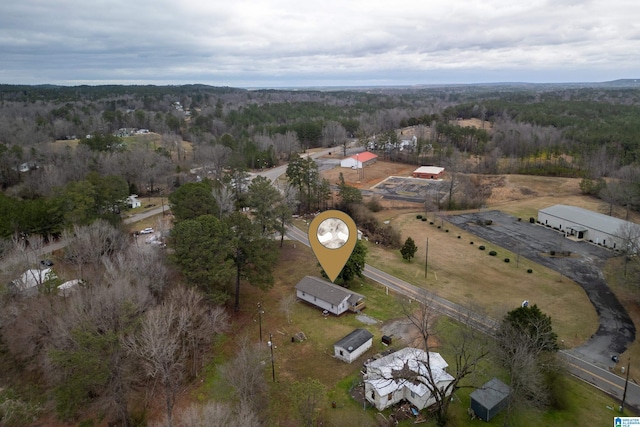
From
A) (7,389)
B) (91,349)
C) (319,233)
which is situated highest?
(319,233)

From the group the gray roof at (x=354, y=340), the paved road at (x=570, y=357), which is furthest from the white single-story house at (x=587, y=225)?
the gray roof at (x=354, y=340)

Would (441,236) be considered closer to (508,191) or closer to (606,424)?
(508,191)

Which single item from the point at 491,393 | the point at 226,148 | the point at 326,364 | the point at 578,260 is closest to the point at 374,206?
the point at 578,260

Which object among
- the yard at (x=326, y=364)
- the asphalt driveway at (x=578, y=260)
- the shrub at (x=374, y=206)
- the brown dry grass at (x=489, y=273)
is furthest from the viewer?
the shrub at (x=374, y=206)

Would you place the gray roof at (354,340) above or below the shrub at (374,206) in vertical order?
above

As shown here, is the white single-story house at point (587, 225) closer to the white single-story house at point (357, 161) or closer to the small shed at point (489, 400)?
the small shed at point (489, 400)

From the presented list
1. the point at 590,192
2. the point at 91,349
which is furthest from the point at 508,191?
the point at 91,349
